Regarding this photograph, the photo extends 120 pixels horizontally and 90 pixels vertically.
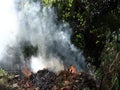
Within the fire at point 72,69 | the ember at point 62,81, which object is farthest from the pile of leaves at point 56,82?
the fire at point 72,69

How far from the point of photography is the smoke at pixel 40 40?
12656 millimetres

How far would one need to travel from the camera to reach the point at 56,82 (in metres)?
10.3

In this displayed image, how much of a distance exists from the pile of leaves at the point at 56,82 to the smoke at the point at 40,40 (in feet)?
4.10

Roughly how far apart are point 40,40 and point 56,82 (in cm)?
411

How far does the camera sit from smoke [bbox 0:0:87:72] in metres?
12.7

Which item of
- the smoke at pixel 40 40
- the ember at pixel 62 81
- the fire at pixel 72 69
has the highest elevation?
the smoke at pixel 40 40

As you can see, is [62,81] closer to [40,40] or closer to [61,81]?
[61,81]

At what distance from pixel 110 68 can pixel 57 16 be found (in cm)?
527

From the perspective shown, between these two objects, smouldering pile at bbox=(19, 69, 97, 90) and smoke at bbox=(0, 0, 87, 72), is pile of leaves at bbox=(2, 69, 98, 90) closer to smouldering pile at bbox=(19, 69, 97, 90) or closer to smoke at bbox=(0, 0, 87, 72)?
smouldering pile at bbox=(19, 69, 97, 90)

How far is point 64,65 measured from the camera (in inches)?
484

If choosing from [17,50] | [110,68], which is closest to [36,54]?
[17,50]

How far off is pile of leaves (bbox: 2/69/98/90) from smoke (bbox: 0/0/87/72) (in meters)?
1.25

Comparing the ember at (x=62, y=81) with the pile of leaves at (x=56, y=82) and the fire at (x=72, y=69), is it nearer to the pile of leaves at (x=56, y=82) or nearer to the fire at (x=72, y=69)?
the pile of leaves at (x=56, y=82)

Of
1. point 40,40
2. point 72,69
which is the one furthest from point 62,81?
point 40,40
